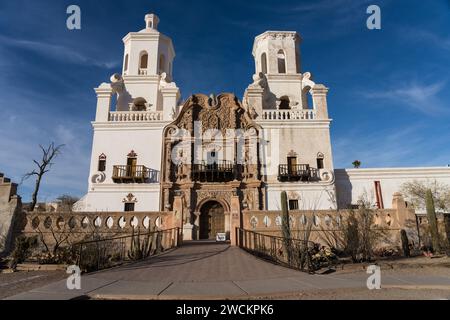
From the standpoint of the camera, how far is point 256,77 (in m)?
25.8

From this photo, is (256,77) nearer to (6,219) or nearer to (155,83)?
(155,83)

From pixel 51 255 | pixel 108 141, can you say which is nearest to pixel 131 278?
pixel 51 255

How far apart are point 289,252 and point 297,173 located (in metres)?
13.4

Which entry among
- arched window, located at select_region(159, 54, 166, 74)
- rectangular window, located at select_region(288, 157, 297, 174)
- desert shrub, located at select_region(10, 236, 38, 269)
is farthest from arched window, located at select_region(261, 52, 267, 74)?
desert shrub, located at select_region(10, 236, 38, 269)

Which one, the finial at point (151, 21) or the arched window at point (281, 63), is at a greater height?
the finial at point (151, 21)

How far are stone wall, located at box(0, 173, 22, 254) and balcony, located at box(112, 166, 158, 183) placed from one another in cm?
727

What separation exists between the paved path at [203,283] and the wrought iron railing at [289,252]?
953mm

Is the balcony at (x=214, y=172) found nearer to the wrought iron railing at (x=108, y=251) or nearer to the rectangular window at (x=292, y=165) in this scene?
the rectangular window at (x=292, y=165)

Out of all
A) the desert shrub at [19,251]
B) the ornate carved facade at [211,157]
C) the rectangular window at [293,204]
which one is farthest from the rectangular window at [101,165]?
the rectangular window at [293,204]

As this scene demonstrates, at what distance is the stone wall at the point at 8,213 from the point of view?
13.9 metres

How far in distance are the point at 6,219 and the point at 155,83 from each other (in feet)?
55.8

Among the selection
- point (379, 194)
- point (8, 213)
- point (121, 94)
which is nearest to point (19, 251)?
point (8, 213)

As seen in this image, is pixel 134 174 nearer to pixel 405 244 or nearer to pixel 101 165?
pixel 101 165

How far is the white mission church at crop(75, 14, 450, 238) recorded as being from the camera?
21.5 m
